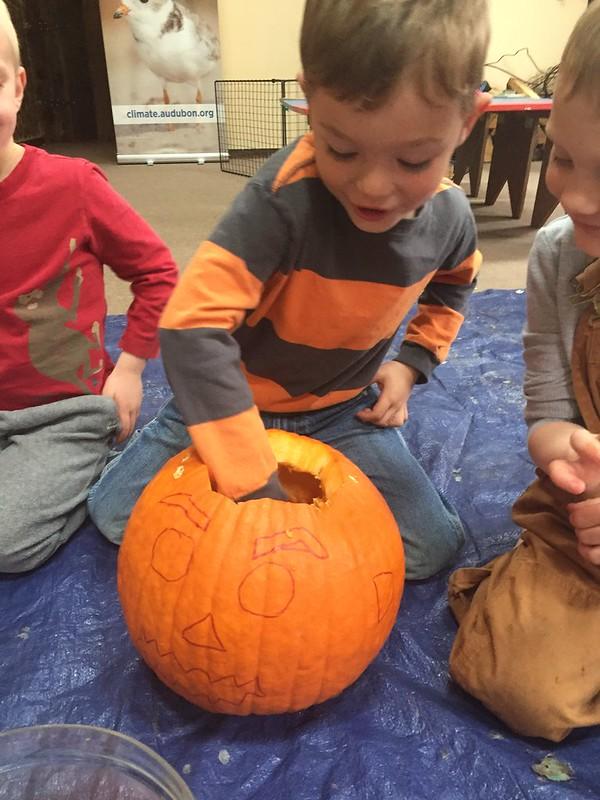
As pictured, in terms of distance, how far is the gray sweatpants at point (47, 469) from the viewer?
0.88m

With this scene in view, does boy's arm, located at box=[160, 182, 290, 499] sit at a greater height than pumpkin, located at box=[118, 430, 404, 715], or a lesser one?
greater

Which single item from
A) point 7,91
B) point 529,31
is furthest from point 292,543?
point 529,31

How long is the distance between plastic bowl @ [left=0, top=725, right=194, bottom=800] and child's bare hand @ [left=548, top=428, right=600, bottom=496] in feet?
1.42

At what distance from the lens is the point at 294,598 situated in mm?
613

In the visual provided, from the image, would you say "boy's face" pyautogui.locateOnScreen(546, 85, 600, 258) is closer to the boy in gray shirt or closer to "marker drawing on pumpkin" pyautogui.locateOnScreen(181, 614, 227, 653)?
the boy in gray shirt

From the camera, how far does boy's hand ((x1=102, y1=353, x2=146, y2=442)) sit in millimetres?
1034

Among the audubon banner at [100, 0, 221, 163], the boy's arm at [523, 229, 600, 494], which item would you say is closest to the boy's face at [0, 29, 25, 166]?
the boy's arm at [523, 229, 600, 494]

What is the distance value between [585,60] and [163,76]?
3.55 meters

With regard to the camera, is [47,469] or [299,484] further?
[47,469]

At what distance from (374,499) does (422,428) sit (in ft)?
1.69

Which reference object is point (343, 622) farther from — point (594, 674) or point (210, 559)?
point (594, 674)

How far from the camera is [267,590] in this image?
24.0 inches

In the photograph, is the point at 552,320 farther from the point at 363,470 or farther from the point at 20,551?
the point at 20,551

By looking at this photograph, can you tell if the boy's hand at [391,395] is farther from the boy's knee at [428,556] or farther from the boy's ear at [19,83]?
the boy's ear at [19,83]
